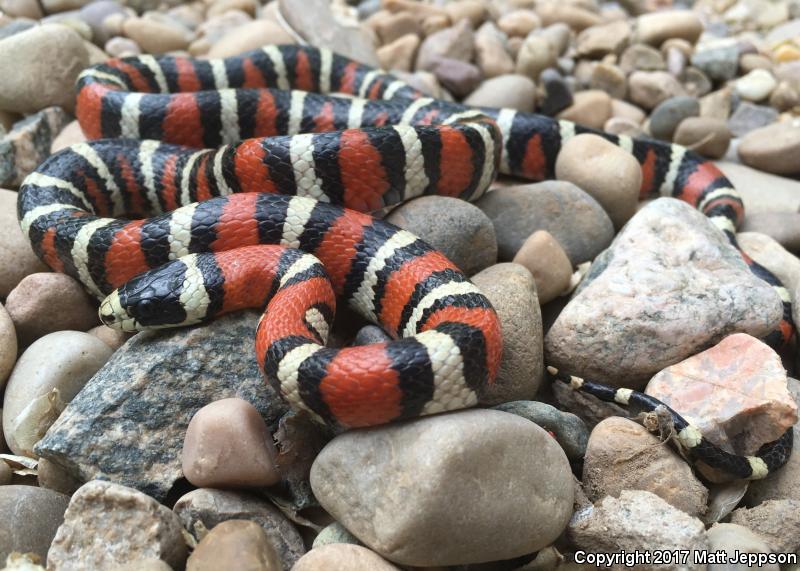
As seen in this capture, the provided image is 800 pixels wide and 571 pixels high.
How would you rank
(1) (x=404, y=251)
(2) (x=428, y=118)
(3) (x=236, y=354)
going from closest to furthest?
(3) (x=236, y=354) < (1) (x=404, y=251) < (2) (x=428, y=118)

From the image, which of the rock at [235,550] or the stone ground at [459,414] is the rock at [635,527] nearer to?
the stone ground at [459,414]

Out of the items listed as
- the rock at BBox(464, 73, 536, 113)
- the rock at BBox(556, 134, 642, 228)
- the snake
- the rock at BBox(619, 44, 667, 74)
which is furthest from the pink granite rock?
the rock at BBox(619, 44, 667, 74)

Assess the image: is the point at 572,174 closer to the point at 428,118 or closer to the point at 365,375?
the point at 428,118

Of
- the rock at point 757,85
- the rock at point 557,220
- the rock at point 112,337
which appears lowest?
the rock at point 112,337

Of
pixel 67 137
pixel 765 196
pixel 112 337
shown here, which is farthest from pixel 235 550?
pixel 765 196

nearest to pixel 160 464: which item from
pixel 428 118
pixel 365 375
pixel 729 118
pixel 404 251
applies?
pixel 365 375

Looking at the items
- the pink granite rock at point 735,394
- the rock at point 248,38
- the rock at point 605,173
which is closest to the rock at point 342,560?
the pink granite rock at point 735,394

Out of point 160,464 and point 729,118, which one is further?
point 729,118
